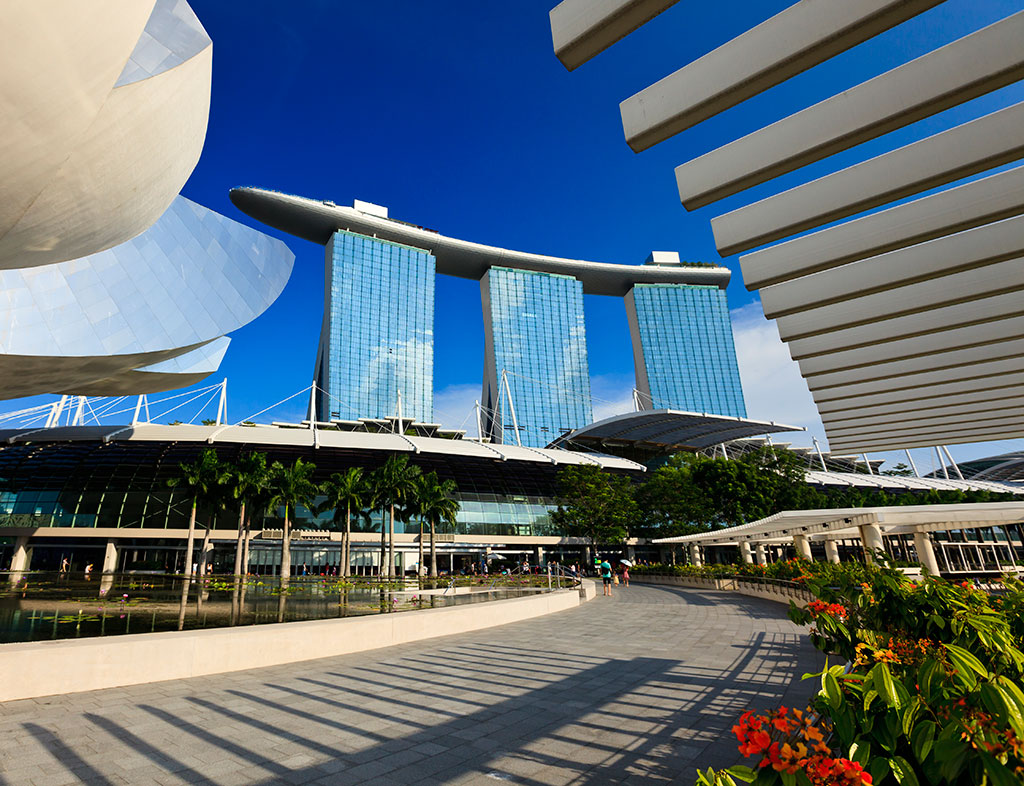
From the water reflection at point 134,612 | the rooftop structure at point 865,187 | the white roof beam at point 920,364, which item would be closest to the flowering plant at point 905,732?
the rooftop structure at point 865,187

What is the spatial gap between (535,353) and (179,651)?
4914 inches

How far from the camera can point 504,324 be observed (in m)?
132

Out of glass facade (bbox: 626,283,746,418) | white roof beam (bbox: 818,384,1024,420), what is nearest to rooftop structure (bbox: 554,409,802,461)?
glass facade (bbox: 626,283,746,418)

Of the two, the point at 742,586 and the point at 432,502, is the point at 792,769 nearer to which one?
the point at 742,586

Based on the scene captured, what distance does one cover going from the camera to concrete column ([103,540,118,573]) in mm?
49531

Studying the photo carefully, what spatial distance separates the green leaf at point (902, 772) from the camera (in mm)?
1904

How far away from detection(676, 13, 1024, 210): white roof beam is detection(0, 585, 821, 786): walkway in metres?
5.24

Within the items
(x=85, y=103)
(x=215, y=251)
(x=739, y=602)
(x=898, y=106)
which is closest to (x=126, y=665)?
(x=85, y=103)

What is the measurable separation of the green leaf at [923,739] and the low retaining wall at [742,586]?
52.4 ft

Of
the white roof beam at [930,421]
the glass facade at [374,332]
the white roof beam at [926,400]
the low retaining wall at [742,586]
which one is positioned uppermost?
the glass facade at [374,332]

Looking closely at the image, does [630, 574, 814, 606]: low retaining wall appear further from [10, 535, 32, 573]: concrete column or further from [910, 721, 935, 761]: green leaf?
[10, 535, 32, 573]: concrete column

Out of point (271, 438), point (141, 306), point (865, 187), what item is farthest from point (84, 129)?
point (271, 438)

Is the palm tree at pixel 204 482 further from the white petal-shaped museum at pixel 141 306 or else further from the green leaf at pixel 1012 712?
the green leaf at pixel 1012 712

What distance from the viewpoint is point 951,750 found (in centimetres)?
181
